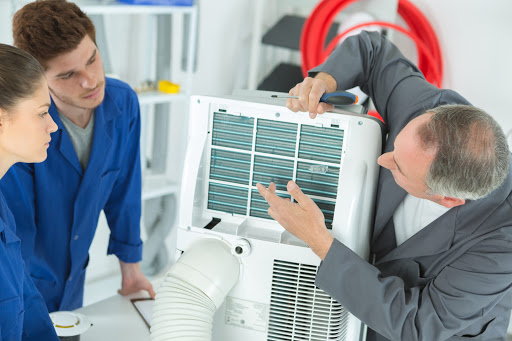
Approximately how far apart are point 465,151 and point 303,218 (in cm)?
29

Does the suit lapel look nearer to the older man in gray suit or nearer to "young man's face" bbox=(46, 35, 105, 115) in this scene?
the older man in gray suit

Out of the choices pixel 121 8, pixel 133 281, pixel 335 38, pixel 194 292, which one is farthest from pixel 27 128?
pixel 335 38

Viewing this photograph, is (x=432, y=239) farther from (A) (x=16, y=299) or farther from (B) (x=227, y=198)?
(A) (x=16, y=299)

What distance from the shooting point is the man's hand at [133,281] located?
149 centimetres

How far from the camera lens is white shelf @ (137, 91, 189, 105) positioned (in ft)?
7.43

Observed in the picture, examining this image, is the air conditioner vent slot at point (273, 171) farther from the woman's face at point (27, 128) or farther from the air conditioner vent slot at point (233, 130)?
the woman's face at point (27, 128)

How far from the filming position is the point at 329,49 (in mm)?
2432

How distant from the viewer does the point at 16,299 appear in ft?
3.27

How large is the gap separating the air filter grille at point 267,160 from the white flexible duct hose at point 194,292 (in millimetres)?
110

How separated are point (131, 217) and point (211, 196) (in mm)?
611

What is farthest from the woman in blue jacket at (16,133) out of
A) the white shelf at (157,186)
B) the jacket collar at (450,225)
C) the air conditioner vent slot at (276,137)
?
the white shelf at (157,186)

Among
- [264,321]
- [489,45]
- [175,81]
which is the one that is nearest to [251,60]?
[175,81]

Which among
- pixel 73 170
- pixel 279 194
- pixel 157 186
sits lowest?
pixel 157 186

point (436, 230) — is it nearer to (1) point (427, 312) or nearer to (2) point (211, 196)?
(1) point (427, 312)
